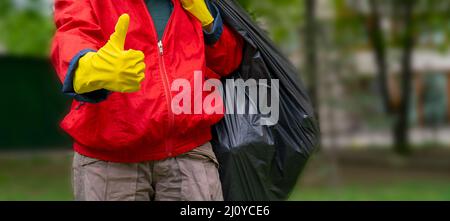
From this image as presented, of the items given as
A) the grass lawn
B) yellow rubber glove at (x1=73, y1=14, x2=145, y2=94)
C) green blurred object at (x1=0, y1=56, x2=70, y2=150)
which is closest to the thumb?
yellow rubber glove at (x1=73, y1=14, x2=145, y2=94)

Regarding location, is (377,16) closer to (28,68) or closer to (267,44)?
(28,68)

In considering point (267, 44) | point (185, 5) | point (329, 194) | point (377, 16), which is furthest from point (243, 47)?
point (377, 16)

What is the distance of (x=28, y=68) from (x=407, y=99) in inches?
398

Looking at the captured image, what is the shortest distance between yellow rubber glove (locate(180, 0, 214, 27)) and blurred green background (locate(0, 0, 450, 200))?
8172mm

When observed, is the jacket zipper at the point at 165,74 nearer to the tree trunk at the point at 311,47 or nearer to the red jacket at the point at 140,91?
the red jacket at the point at 140,91

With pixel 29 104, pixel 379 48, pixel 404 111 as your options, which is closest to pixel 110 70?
pixel 29 104

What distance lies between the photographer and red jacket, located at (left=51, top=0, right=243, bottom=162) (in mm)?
2424

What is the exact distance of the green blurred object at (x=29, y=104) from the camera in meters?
16.5

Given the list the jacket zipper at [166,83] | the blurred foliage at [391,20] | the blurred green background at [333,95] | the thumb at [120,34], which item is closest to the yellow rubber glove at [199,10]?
the jacket zipper at [166,83]

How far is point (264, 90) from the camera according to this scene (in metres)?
2.91

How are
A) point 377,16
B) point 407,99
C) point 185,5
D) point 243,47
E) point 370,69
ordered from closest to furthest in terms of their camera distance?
point 185,5
point 243,47
point 377,16
point 407,99
point 370,69

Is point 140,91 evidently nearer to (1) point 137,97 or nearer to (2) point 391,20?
(1) point 137,97

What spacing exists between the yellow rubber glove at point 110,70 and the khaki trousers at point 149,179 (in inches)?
16.8

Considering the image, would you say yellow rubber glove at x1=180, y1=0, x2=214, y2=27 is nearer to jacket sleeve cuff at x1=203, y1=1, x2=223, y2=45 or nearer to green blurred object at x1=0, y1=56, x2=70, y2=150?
jacket sleeve cuff at x1=203, y1=1, x2=223, y2=45
